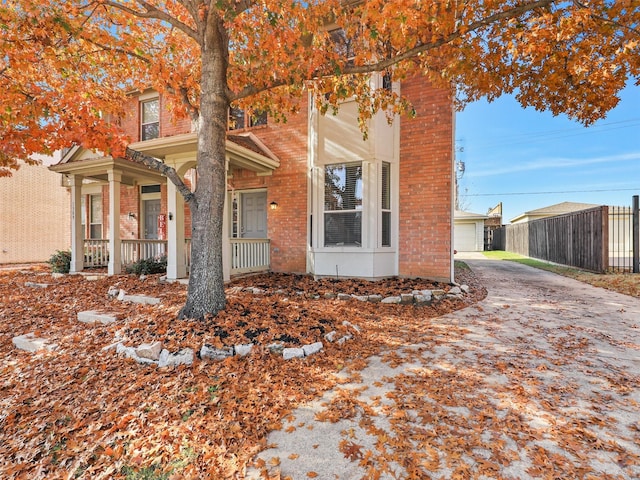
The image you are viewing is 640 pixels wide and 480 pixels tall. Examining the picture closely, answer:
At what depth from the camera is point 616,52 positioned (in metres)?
4.75

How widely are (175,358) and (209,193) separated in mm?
2203

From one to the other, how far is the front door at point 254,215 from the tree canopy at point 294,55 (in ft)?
14.2

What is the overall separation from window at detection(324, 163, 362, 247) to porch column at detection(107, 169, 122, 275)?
20.1ft

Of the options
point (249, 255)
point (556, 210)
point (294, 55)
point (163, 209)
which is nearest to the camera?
point (294, 55)

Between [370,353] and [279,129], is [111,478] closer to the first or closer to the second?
[370,353]

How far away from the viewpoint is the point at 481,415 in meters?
2.56

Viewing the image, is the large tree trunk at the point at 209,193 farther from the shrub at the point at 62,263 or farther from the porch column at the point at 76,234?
the shrub at the point at 62,263

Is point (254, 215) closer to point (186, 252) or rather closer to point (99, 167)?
point (186, 252)

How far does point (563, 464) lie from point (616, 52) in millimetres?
5847

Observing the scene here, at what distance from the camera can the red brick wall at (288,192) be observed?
29.4 ft

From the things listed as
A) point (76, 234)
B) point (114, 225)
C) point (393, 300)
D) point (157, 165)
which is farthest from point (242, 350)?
point (76, 234)

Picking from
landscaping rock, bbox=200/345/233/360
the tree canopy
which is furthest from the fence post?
landscaping rock, bbox=200/345/233/360

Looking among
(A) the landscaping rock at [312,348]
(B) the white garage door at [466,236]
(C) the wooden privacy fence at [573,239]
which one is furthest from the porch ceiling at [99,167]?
(B) the white garage door at [466,236]

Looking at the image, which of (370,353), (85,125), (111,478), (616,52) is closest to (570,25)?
(616,52)
